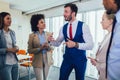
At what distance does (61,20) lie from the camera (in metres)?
6.11

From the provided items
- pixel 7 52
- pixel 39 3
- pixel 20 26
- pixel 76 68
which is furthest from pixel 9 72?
pixel 20 26

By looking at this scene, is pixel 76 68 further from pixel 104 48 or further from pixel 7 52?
pixel 7 52

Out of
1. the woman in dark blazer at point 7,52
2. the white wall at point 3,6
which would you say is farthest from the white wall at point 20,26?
the woman in dark blazer at point 7,52

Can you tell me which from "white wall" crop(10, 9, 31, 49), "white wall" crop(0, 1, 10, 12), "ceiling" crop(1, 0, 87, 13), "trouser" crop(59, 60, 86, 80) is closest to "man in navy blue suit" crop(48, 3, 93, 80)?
"trouser" crop(59, 60, 86, 80)

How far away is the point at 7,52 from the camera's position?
2.45 metres

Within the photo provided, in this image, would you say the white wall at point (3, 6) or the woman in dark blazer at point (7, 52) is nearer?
the woman in dark blazer at point (7, 52)

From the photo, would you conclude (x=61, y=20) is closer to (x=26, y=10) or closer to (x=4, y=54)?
(x=26, y=10)

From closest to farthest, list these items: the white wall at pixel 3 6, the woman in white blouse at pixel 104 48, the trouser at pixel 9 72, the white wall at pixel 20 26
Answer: the woman in white blouse at pixel 104 48
the trouser at pixel 9 72
the white wall at pixel 3 6
the white wall at pixel 20 26

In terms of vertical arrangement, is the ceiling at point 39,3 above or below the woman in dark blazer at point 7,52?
above

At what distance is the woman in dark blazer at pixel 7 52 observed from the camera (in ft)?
7.87

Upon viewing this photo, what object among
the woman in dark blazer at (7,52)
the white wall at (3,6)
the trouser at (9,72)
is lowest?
the trouser at (9,72)

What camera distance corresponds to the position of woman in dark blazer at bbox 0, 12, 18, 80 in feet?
7.87

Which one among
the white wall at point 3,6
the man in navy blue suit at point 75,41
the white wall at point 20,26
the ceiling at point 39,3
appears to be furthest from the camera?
the white wall at point 20,26

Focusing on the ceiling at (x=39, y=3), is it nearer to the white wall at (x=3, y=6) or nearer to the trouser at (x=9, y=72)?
the white wall at (x=3, y=6)
